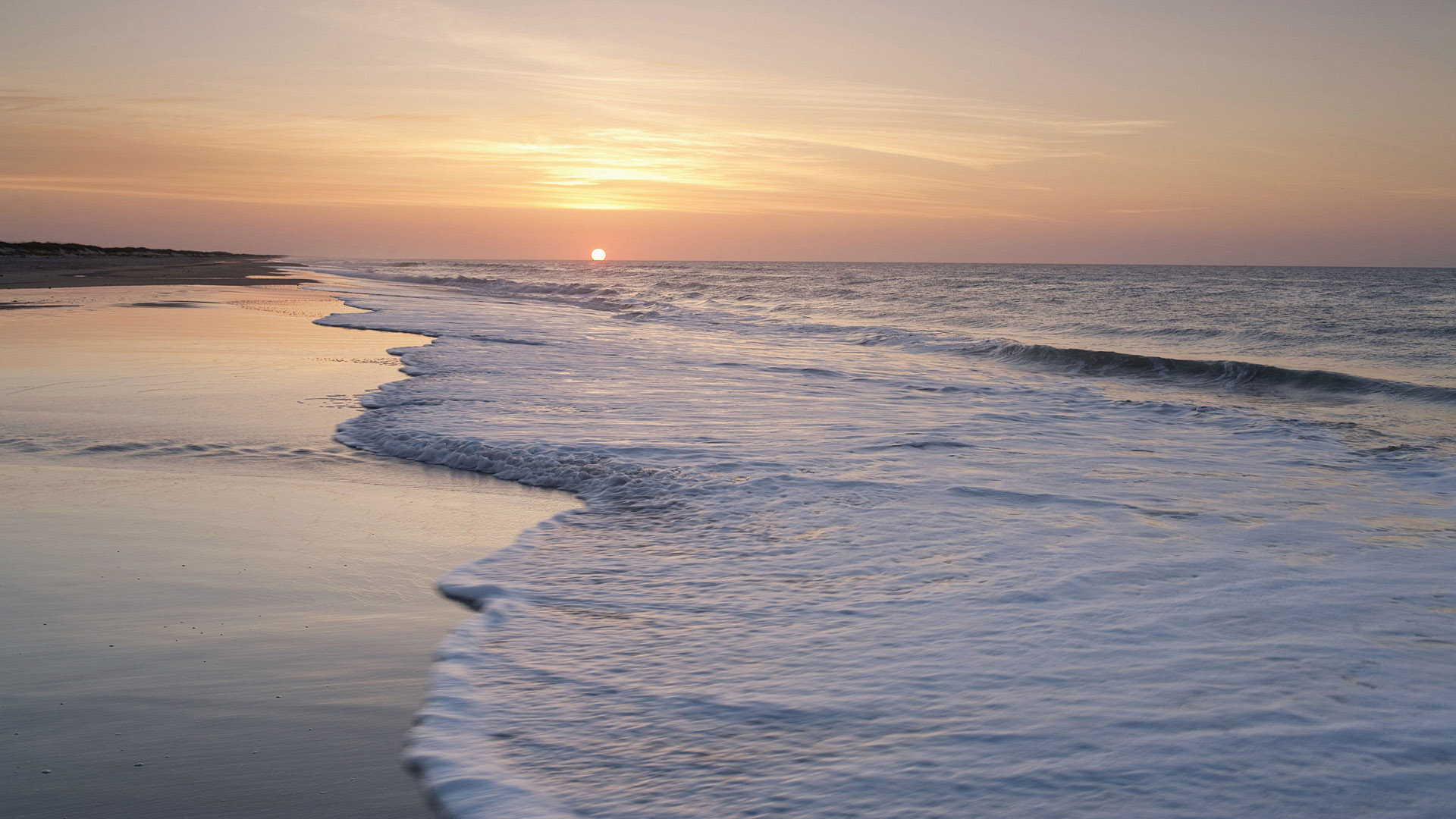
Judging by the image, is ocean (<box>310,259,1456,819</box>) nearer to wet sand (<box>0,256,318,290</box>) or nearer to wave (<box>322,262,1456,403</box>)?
wave (<box>322,262,1456,403</box>)

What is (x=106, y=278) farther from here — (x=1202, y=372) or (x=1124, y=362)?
(x=1202, y=372)

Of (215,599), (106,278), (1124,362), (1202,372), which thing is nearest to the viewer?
(215,599)

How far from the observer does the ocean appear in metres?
2.46

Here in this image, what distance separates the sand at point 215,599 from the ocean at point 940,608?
237 millimetres

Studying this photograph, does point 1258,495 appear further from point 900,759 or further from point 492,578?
point 492,578

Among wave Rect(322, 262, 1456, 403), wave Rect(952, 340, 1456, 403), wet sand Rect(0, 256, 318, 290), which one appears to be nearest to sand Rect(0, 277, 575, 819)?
wave Rect(322, 262, 1456, 403)

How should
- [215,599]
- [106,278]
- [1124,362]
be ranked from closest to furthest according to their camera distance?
[215,599], [1124,362], [106,278]

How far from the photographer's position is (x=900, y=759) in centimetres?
254

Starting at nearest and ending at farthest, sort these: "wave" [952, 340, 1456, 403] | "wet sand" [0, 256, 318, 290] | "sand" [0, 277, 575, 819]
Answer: "sand" [0, 277, 575, 819]
"wave" [952, 340, 1456, 403]
"wet sand" [0, 256, 318, 290]

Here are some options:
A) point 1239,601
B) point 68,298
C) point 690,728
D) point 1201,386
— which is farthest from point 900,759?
point 68,298

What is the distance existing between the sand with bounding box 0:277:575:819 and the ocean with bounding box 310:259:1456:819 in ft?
0.78

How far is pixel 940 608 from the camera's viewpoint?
12.1 ft

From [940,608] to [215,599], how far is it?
10.2 ft

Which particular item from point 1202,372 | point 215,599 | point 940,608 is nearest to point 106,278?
point 215,599
